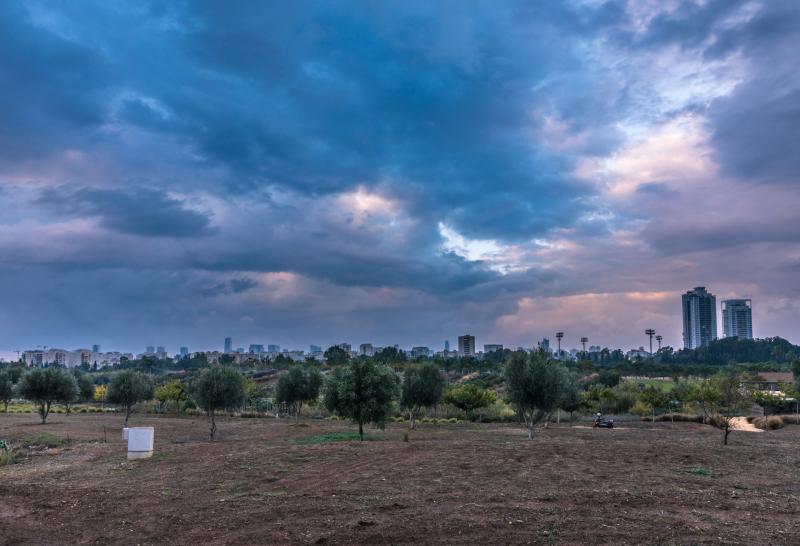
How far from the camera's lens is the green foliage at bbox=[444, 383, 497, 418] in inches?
2726

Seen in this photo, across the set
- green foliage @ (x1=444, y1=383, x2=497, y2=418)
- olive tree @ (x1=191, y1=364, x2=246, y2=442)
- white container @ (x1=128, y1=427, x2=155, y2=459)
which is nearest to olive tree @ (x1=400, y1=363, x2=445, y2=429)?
green foliage @ (x1=444, y1=383, x2=497, y2=418)

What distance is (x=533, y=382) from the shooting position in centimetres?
4009

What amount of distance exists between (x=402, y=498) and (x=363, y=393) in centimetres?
1993

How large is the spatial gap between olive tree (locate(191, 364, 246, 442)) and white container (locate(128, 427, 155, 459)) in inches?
664

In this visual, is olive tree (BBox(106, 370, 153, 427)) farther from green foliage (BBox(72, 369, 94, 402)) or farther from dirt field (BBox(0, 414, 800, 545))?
dirt field (BBox(0, 414, 800, 545))

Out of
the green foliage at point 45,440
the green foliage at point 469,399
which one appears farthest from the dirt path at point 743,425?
the green foliage at point 45,440

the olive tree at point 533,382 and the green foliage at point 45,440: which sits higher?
the olive tree at point 533,382

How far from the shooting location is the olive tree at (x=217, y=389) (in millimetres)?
42156

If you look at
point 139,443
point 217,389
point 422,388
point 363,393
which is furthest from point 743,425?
point 139,443

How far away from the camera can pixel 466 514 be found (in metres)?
13.4

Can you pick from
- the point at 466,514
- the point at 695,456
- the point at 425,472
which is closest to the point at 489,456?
the point at 425,472

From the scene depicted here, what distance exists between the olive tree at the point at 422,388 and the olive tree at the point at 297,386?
1287 centimetres

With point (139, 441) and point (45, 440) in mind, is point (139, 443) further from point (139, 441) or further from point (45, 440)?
point (45, 440)

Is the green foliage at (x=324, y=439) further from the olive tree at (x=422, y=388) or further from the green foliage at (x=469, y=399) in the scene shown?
the green foliage at (x=469, y=399)
